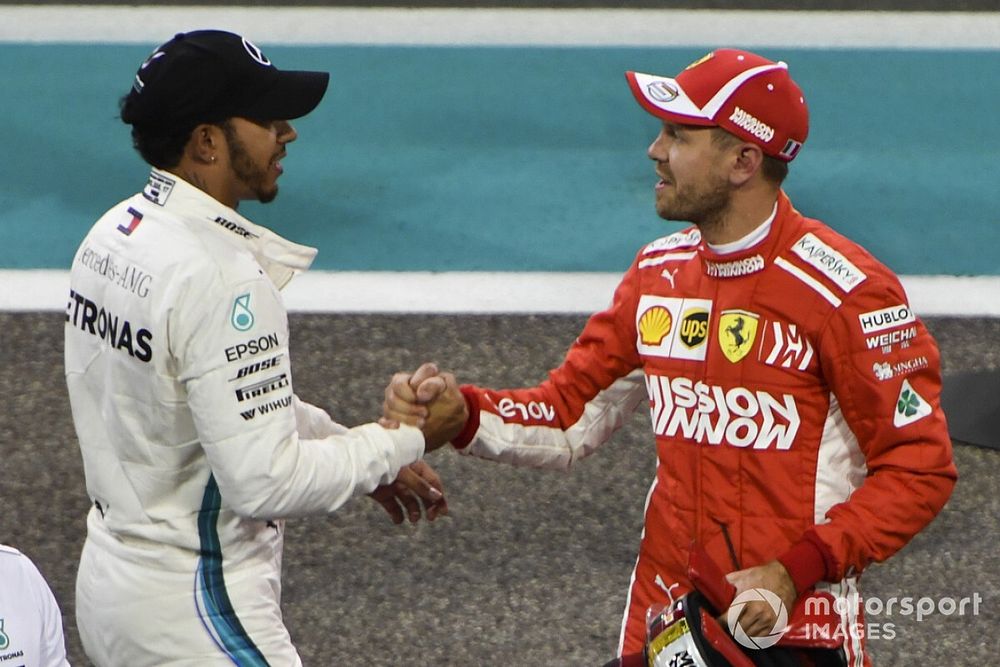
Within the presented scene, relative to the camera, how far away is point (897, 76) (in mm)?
10227

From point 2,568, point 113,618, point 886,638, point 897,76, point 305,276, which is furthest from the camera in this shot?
point 897,76

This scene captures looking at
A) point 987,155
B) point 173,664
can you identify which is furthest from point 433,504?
point 987,155

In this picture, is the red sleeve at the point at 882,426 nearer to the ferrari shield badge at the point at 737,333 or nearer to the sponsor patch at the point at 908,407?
the sponsor patch at the point at 908,407

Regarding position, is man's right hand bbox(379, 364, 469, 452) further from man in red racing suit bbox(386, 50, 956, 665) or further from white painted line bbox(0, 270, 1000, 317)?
white painted line bbox(0, 270, 1000, 317)

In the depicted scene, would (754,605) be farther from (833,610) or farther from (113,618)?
(113,618)

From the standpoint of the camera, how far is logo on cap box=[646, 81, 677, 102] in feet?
12.1

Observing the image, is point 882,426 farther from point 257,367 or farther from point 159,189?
point 159,189

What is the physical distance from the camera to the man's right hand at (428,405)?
12.4 feet

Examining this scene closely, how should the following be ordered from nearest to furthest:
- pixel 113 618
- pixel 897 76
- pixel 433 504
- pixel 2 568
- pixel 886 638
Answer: pixel 2 568 → pixel 113 618 → pixel 433 504 → pixel 886 638 → pixel 897 76

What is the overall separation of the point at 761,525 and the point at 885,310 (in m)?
0.55

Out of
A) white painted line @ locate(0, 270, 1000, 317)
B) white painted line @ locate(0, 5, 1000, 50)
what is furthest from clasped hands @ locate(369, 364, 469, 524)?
white painted line @ locate(0, 5, 1000, 50)

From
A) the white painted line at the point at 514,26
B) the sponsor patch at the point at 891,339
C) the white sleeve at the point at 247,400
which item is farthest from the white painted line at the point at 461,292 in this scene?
the white sleeve at the point at 247,400

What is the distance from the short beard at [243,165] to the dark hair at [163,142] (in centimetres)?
9

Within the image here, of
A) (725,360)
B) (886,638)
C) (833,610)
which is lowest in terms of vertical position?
(886,638)
